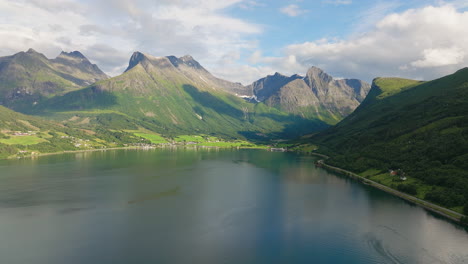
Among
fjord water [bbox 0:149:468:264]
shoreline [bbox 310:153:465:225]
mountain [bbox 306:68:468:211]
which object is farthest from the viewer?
mountain [bbox 306:68:468:211]

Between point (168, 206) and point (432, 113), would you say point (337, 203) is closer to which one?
point (168, 206)

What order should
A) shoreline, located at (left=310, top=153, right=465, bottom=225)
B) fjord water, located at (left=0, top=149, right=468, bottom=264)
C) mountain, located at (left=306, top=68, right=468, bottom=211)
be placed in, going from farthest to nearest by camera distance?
mountain, located at (left=306, top=68, right=468, bottom=211) < shoreline, located at (left=310, top=153, right=465, bottom=225) < fjord water, located at (left=0, top=149, right=468, bottom=264)

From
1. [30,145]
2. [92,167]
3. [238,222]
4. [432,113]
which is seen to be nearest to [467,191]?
[238,222]

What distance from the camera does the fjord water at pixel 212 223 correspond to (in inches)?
2093

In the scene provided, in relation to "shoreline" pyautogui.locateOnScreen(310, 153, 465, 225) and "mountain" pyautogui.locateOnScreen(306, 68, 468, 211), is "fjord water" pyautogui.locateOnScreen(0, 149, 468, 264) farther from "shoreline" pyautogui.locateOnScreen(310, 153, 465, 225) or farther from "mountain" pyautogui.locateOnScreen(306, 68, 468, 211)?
"mountain" pyautogui.locateOnScreen(306, 68, 468, 211)

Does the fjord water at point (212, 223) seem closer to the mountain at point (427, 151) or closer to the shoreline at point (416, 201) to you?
the shoreline at point (416, 201)

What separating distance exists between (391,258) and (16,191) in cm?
10352

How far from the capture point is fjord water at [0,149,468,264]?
174 ft

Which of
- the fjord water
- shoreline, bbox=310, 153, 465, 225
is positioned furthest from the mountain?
the fjord water

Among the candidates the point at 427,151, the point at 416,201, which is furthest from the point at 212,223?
the point at 427,151

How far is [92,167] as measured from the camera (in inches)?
5797

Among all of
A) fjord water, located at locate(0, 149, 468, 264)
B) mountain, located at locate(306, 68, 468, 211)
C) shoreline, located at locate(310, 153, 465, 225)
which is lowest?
fjord water, located at locate(0, 149, 468, 264)

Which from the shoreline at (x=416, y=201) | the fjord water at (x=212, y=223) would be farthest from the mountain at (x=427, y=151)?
the fjord water at (x=212, y=223)

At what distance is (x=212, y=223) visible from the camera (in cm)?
6950
